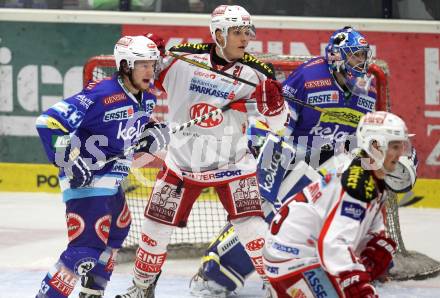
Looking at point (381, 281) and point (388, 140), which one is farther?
point (381, 281)

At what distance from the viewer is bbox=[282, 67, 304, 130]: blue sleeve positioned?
6746 mm

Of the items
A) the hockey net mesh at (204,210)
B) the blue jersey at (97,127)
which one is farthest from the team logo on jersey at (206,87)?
the hockey net mesh at (204,210)

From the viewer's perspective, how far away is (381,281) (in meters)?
7.02

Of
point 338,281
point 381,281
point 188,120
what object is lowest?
point 381,281

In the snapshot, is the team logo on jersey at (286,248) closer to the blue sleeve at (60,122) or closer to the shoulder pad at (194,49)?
the blue sleeve at (60,122)

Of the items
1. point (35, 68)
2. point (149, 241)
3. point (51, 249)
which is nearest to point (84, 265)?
point (149, 241)

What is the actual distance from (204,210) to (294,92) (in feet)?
6.61

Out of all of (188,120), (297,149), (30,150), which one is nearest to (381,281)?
(297,149)

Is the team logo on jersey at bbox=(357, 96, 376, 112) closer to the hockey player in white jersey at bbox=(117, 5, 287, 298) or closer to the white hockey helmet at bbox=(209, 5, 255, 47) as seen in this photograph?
the hockey player in white jersey at bbox=(117, 5, 287, 298)

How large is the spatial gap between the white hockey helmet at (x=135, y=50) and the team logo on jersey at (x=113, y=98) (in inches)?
5.8

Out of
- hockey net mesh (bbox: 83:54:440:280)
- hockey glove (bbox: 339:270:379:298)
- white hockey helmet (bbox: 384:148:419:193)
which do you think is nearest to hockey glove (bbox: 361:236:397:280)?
hockey glove (bbox: 339:270:379:298)

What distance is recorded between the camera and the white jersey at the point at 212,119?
6.43 metres

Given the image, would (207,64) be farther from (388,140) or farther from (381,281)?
(388,140)

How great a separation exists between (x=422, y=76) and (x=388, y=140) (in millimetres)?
4560
